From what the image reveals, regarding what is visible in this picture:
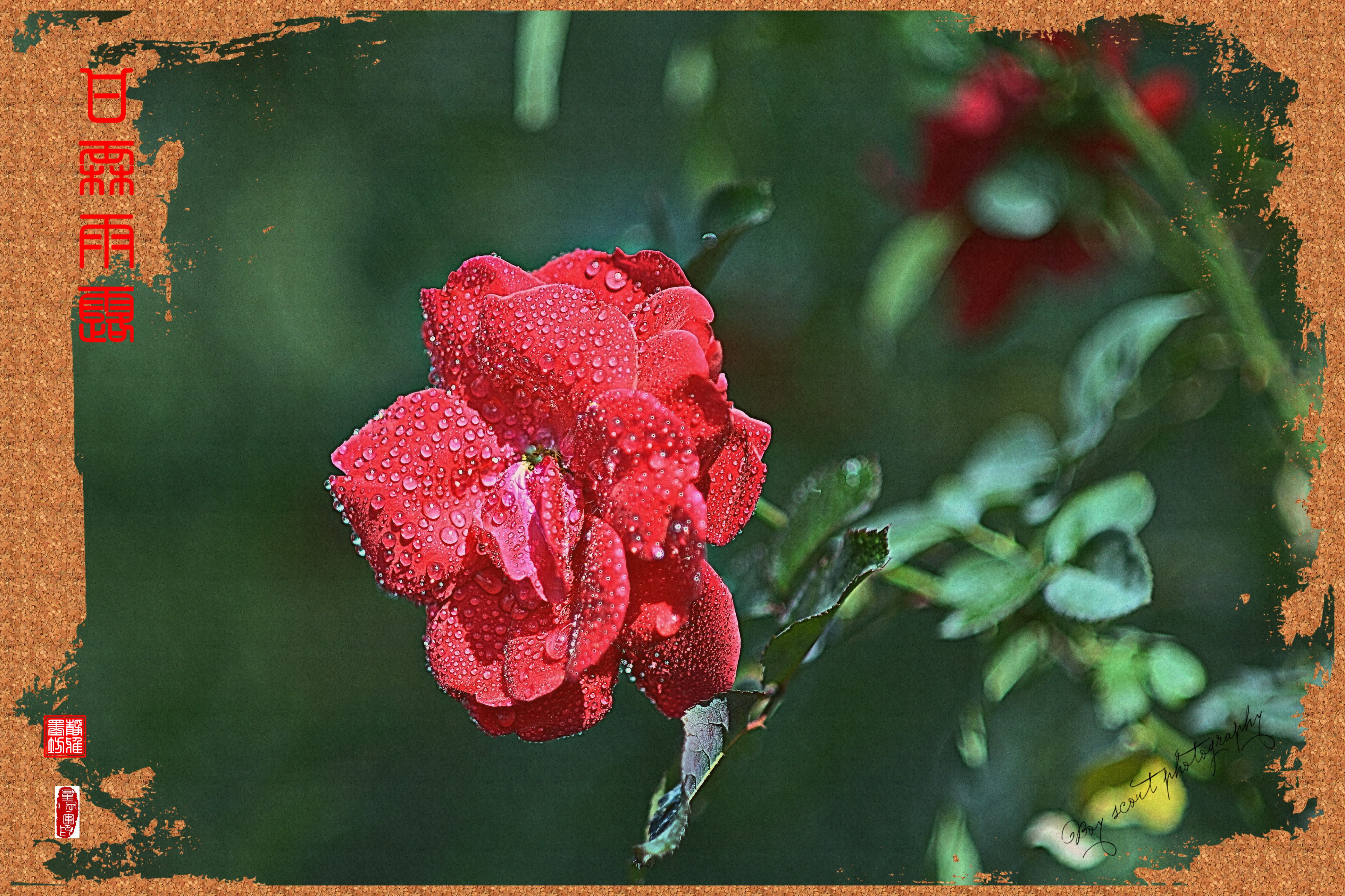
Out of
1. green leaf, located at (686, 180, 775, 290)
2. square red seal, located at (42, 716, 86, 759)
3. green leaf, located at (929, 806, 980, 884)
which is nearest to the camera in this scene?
green leaf, located at (686, 180, 775, 290)

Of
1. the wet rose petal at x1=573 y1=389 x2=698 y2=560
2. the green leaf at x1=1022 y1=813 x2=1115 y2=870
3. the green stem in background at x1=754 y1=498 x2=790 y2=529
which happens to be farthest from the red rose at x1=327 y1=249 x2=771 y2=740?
the green leaf at x1=1022 y1=813 x2=1115 y2=870

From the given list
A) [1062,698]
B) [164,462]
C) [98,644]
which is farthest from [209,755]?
[1062,698]

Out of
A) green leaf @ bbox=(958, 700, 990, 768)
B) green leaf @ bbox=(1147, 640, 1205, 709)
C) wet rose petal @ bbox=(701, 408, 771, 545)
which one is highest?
wet rose petal @ bbox=(701, 408, 771, 545)

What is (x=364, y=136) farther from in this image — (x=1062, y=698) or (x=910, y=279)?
(x=1062, y=698)

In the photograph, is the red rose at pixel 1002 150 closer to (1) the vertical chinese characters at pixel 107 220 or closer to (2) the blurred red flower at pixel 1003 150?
(2) the blurred red flower at pixel 1003 150

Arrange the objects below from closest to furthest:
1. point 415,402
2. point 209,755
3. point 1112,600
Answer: point 415,402 → point 1112,600 → point 209,755

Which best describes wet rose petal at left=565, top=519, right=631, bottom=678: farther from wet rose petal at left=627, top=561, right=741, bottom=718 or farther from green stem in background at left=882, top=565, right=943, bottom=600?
green stem in background at left=882, top=565, right=943, bottom=600
